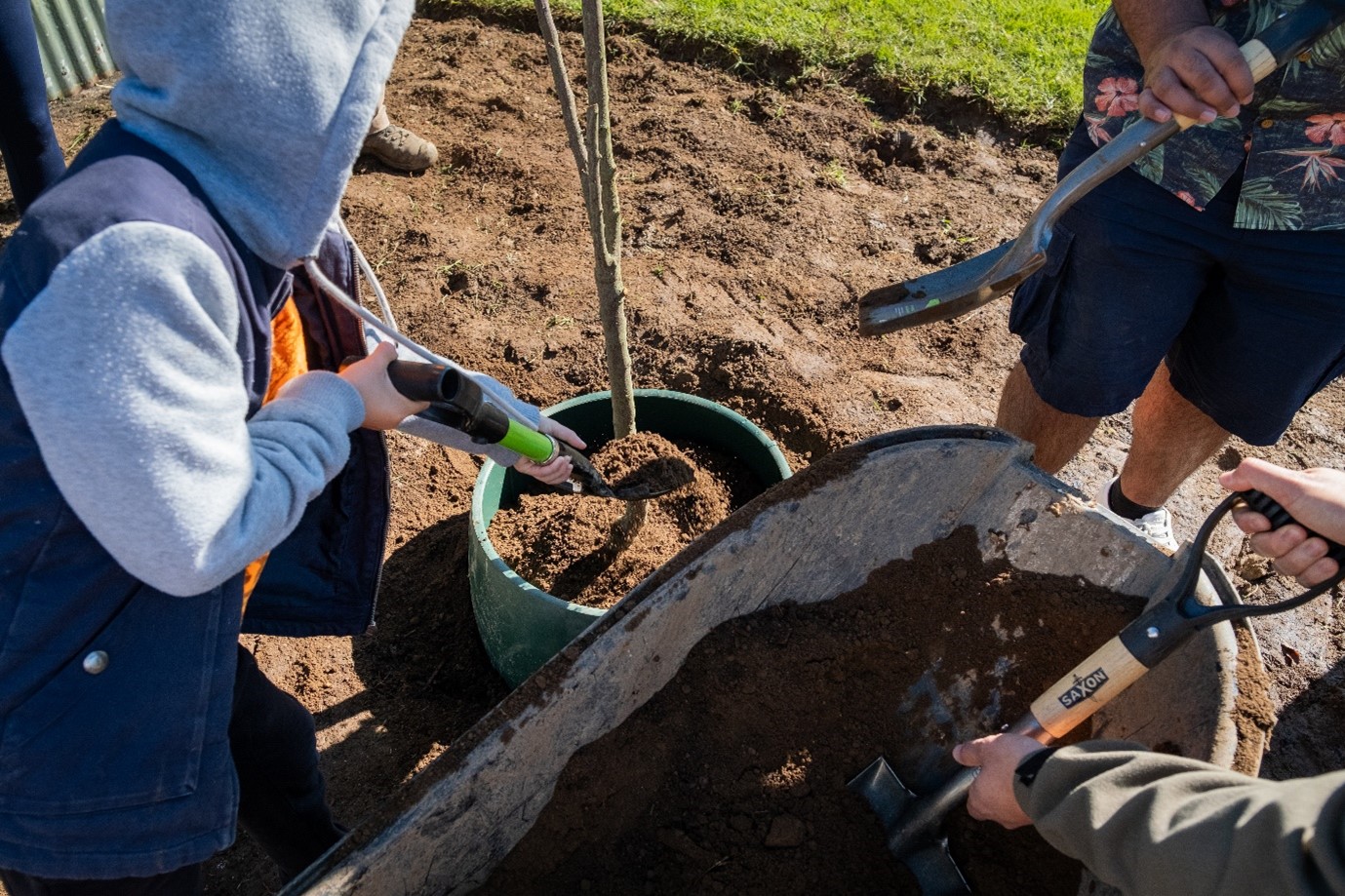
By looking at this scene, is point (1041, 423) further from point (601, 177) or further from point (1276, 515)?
point (601, 177)

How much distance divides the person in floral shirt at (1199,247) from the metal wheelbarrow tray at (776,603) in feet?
0.74

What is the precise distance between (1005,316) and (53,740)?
2.97m

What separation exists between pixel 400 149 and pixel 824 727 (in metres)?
2.84

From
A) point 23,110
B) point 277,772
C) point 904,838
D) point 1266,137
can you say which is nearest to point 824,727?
point 904,838

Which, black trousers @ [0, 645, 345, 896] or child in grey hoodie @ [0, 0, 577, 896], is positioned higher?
child in grey hoodie @ [0, 0, 577, 896]

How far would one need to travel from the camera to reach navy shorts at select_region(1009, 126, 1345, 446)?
5.99 ft

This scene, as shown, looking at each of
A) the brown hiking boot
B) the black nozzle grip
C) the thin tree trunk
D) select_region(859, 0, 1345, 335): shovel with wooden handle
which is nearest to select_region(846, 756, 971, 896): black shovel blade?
select_region(859, 0, 1345, 335): shovel with wooden handle

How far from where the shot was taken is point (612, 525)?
233cm

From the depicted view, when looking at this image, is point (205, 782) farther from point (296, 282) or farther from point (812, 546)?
point (812, 546)

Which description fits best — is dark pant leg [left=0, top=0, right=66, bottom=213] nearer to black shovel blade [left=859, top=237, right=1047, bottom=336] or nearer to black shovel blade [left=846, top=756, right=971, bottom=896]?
black shovel blade [left=859, top=237, right=1047, bottom=336]

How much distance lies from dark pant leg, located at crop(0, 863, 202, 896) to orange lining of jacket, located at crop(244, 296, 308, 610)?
414 millimetres

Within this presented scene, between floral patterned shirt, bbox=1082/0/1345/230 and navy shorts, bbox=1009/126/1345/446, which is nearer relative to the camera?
floral patterned shirt, bbox=1082/0/1345/230

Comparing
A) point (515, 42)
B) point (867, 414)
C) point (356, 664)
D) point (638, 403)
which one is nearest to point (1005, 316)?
point (867, 414)

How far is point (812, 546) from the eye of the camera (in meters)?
1.79
